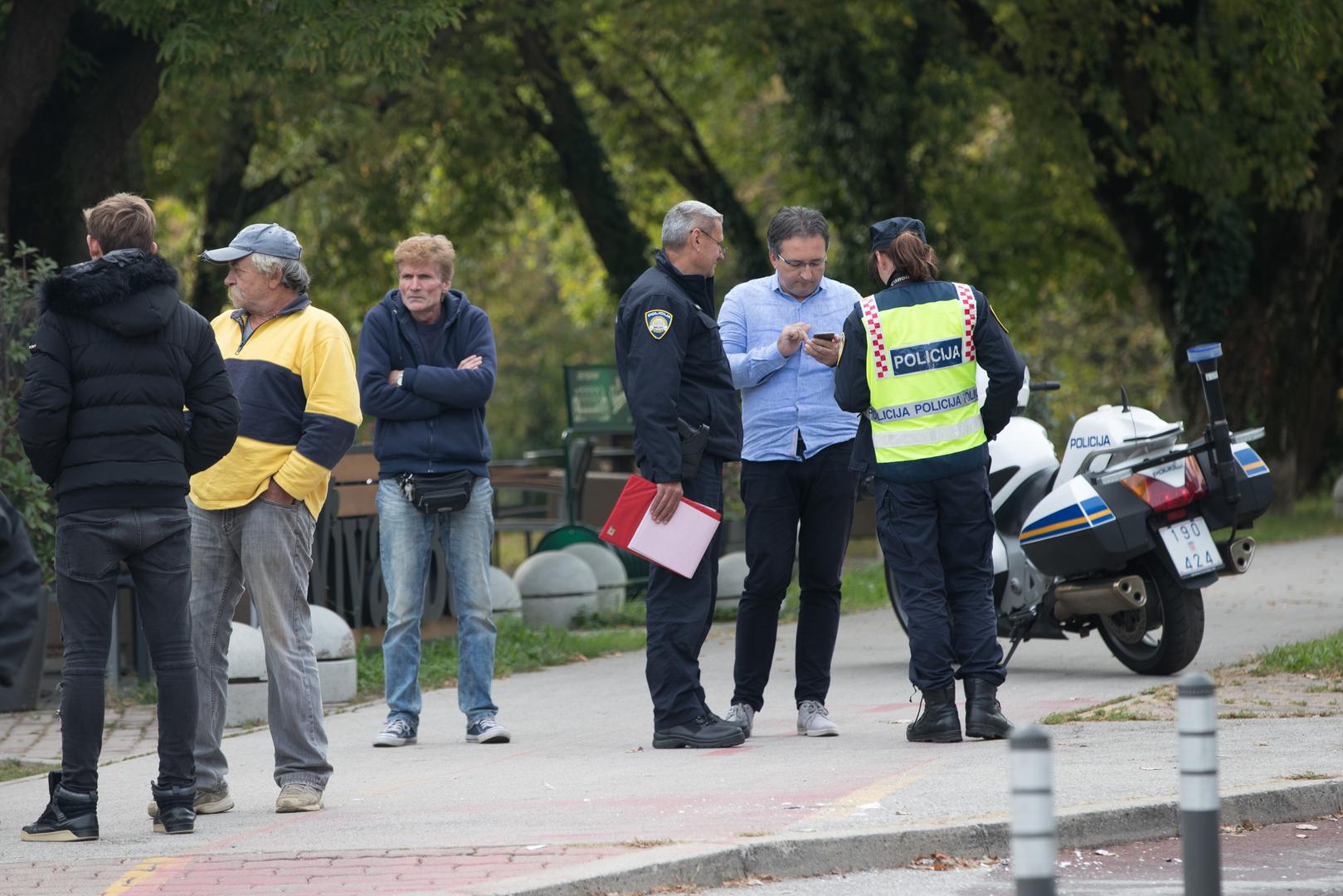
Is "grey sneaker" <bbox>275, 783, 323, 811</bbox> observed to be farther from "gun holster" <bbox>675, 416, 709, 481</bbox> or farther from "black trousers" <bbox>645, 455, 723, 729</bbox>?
"gun holster" <bbox>675, 416, 709, 481</bbox>

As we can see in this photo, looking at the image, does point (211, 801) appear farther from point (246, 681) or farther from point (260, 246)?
point (246, 681)

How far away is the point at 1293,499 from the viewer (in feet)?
71.5

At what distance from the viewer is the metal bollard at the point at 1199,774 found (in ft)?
12.5

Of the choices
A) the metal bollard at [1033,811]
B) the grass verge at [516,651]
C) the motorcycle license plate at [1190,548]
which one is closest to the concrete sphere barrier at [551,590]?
the grass verge at [516,651]

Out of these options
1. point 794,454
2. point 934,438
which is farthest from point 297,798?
point 934,438

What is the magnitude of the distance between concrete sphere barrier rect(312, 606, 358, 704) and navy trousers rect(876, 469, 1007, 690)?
320 centimetres

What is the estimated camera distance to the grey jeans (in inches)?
241

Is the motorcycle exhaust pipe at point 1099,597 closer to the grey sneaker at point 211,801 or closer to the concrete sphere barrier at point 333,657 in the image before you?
the concrete sphere barrier at point 333,657

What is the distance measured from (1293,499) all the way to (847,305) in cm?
1571

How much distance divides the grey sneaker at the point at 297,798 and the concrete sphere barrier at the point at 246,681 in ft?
8.08

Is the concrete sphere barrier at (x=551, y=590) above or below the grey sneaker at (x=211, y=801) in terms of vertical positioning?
above

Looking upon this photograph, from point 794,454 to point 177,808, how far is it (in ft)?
8.98

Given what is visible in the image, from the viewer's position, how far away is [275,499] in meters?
6.12

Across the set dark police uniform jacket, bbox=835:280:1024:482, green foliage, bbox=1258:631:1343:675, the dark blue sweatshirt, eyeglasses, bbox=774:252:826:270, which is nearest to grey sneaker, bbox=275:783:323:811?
the dark blue sweatshirt
